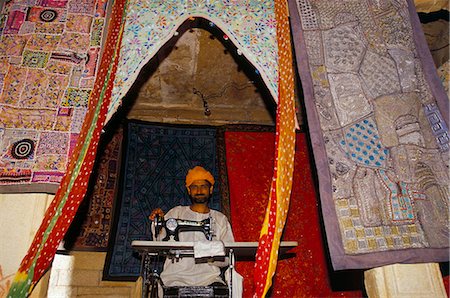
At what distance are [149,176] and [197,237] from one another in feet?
4.42

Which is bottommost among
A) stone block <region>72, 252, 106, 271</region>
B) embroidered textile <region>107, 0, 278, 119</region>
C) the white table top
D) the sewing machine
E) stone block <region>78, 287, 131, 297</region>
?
stone block <region>78, 287, 131, 297</region>

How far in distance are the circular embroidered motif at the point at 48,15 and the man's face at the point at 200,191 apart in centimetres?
182

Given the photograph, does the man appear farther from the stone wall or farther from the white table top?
the stone wall

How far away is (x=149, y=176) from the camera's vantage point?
464 cm

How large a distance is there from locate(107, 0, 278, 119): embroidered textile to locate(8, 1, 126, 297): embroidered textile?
10 cm

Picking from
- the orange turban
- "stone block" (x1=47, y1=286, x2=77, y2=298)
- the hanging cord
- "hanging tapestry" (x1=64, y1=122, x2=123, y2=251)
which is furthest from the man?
the hanging cord

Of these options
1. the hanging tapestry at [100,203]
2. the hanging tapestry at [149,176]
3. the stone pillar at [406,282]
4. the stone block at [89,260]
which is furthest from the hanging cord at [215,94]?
the stone pillar at [406,282]

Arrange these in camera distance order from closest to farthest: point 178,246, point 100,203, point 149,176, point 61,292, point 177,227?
point 178,246
point 177,227
point 61,292
point 100,203
point 149,176

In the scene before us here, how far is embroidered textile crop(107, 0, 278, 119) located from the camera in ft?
9.41

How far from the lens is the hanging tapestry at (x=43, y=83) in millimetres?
2730

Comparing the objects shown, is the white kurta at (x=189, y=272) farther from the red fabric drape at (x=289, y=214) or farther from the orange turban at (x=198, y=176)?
the red fabric drape at (x=289, y=214)

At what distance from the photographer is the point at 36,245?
2.40 m

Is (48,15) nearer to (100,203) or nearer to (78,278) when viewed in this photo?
(100,203)

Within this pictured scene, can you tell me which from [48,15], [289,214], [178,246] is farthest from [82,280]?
[48,15]
